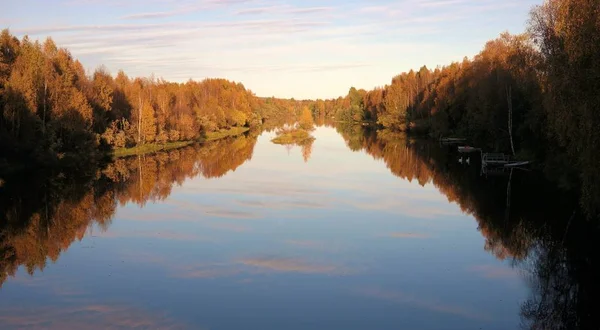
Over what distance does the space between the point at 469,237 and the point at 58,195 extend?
824 inches

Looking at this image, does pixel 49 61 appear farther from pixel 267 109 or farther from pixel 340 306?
pixel 267 109

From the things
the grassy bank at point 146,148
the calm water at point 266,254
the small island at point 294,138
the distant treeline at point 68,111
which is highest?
the distant treeline at point 68,111

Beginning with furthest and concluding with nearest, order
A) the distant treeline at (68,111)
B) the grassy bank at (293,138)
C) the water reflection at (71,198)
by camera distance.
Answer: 1. the grassy bank at (293,138)
2. the distant treeline at (68,111)
3. the water reflection at (71,198)

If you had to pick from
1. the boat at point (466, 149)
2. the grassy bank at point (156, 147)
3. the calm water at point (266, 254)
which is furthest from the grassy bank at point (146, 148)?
the boat at point (466, 149)

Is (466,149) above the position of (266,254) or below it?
above

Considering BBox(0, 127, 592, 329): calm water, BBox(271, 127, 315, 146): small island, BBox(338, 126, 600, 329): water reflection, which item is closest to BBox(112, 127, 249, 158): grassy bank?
BBox(271, 127, 315, 146): small island

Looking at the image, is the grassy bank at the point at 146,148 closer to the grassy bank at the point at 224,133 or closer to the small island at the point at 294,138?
the grassy bank at the point at 224,133

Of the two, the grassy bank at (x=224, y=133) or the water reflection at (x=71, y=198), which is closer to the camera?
the water reflection at (x=71, y=198)

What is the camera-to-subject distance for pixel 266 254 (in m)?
→ 18.8

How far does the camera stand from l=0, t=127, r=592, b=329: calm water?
44.9 ft

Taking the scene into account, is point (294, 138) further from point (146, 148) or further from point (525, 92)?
point (525, 92)

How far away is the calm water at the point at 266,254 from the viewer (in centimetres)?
1370

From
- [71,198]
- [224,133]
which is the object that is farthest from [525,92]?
[224,133]

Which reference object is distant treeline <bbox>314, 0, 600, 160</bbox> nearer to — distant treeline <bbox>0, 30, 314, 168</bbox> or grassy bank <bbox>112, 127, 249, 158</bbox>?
grassy bank <bbox>112, 127, 249, 158</bbox>
